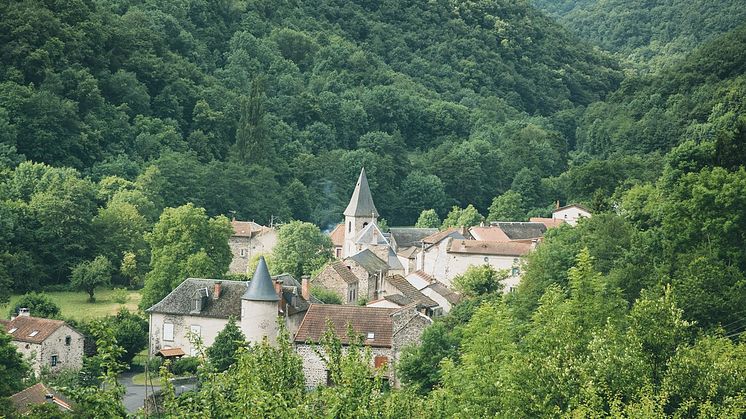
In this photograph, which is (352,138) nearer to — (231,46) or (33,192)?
(231,46)

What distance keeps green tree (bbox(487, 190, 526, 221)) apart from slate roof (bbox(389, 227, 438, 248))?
983 centimetres

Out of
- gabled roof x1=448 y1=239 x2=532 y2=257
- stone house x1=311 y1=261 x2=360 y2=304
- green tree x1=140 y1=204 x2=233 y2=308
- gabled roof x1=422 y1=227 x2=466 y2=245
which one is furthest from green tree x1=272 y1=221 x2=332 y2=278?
gabled roof x1=448 y1=239 x2=532 y2=257

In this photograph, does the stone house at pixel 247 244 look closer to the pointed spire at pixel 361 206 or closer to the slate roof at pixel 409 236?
the pointed spire at pixel 361 206

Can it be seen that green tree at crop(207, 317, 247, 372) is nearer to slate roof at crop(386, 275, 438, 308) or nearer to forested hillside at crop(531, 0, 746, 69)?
slate roof at crop(386, 275, 438, 308)

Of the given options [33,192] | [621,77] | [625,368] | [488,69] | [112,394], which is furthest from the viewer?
[621,77]

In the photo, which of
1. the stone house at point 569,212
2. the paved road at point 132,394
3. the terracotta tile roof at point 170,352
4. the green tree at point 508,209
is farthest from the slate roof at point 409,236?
the paved road at point 132,394

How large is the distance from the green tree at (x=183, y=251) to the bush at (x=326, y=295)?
197 inches

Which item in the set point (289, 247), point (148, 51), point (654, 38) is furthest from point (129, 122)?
point (654, 38)

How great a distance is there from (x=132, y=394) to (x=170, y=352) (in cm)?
599

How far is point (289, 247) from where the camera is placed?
63.4 metres

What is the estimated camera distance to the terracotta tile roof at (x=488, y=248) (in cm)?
6319

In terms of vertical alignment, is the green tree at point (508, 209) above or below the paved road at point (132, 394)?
above

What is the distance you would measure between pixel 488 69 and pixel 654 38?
46.1 metres

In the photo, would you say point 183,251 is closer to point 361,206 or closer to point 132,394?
point 132,394
